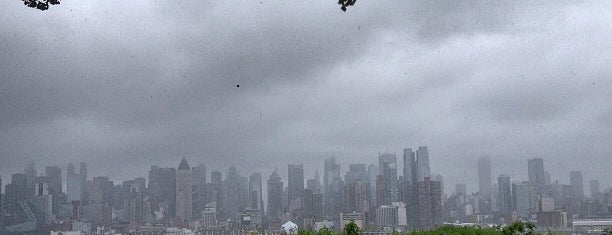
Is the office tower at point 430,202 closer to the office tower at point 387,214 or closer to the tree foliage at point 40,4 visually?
the office tower at point 387,214

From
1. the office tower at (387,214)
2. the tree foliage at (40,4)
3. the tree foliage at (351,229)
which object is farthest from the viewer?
the office tower at (387,214)

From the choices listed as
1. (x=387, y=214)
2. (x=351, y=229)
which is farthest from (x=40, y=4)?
(x=387, y=214)

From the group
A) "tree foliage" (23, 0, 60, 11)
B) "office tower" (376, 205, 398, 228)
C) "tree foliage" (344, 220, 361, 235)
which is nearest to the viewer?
"tree foliage" (23, 0, 60, 11)

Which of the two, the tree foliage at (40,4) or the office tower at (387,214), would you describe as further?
the office tower at (387,214)

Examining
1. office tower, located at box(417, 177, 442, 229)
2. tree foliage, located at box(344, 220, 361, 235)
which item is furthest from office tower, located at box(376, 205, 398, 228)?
tree foliage, located at box(344, 220, 361, 235)

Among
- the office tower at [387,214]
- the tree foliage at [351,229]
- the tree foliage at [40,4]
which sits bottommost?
the office tower at [387,214]

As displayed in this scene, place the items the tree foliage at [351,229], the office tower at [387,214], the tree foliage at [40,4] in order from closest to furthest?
the tree foliage at [40,4], the tree foliage at [351,229], the office tower at [387,214]

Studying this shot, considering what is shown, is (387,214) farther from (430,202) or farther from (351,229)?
(351,229)

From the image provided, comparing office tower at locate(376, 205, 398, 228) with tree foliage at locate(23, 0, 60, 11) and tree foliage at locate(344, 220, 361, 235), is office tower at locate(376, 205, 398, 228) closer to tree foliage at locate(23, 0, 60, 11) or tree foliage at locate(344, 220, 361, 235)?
tree foliage at locate(344, 220, 361, 235)

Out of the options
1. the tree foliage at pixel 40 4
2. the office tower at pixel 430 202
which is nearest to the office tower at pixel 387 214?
the office tower at pixel 430 202

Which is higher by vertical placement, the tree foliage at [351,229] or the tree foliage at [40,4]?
the tree foliage at [40,4]

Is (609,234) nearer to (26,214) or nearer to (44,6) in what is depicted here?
(44,6)

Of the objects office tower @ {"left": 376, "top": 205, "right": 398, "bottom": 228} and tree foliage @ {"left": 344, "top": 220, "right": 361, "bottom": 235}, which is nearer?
tree foliage @ {"left": 344, "top": 220, "right": 361, "bottom": 235}
